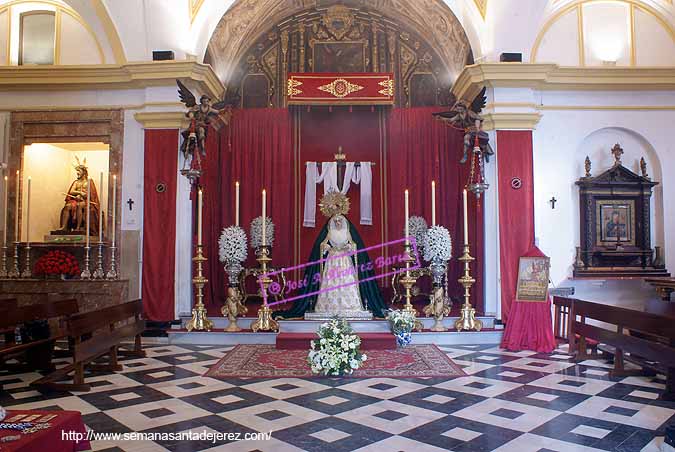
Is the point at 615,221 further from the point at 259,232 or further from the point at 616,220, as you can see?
the point at 259,232

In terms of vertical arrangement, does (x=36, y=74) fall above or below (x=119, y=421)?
above

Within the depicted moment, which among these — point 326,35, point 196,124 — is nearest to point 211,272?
point 196,124

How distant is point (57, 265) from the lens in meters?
8.80

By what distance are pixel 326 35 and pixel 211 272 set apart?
5.56m

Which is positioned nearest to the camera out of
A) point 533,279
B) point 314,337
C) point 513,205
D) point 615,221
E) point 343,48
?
point 314,337

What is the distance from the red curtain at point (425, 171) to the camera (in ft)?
34.3

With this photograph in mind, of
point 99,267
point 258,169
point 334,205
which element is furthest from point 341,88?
point 99,267

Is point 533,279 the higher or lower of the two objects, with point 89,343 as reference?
higher

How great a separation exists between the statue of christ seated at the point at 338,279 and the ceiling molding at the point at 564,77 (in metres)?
3.06

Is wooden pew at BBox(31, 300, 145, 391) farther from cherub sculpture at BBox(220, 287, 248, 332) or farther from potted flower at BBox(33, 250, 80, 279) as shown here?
potted flower at BBox(33, 250, 80, 279)

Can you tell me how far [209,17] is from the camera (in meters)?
9.34

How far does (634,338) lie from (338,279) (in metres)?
4.50

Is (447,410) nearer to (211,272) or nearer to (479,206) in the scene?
(479,206)

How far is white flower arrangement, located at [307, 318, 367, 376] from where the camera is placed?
600cm
